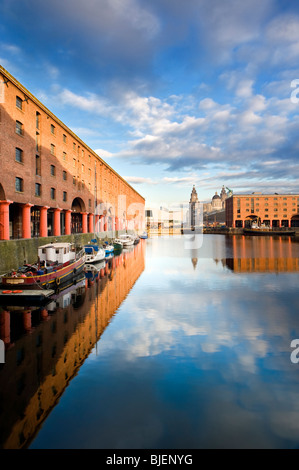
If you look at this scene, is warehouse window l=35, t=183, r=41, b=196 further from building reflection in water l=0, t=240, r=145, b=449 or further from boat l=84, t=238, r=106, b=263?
building reflection in water l=0, t=240, r=145, b=449

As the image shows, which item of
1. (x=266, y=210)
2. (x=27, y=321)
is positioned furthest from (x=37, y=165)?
(x=266, y=210)

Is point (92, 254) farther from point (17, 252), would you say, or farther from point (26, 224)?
point (17, 252)

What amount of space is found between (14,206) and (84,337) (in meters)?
31.1

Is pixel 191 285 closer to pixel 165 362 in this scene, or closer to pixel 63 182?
pixel 165 362

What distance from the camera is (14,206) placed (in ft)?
129

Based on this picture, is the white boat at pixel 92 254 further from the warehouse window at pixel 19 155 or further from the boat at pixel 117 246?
the boat at pixel 117 246

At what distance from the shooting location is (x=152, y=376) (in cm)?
1008

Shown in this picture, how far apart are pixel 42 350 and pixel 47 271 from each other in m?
12.4

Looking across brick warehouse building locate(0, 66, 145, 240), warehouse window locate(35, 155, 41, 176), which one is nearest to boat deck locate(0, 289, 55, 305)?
brick warehouse building locate(0, 66, 145, 240)

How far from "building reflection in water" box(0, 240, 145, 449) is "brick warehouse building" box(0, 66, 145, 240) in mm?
14573

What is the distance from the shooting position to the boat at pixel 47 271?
71.4ft

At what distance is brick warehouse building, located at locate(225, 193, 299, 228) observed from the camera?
172 meters

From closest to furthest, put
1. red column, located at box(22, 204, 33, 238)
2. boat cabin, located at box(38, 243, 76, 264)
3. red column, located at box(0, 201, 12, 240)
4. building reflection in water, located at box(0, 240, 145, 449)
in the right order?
building reflection in water, located at box(0, 240, 145, 449)
boat cabin, located at box(38, 243, 76, 264)
red column, located at box(0, 201, 12, 240)
red column, located at box(22, 204, 33, 238)

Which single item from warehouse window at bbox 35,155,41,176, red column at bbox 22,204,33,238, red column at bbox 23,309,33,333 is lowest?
red column at bbox 23,309,33,333
